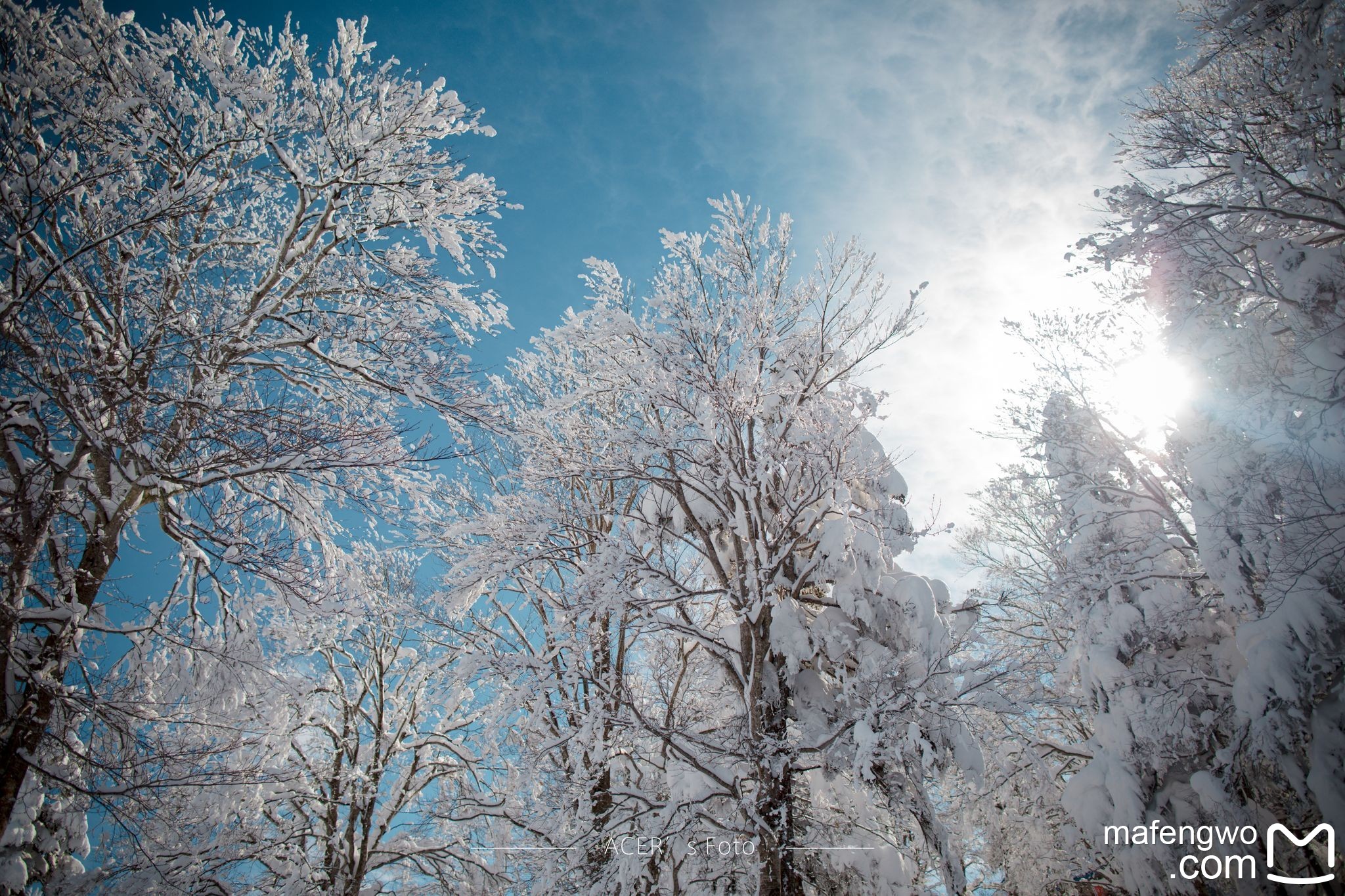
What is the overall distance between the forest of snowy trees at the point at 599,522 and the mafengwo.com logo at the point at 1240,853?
0.07 m

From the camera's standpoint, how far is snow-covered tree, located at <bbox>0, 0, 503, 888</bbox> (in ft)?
10.8

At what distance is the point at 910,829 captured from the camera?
4863mm

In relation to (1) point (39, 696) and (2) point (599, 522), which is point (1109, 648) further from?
(1) point (39, 696)

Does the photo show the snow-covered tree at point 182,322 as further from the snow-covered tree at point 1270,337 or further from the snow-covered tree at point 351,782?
the snow-covered tree at point 1270,337

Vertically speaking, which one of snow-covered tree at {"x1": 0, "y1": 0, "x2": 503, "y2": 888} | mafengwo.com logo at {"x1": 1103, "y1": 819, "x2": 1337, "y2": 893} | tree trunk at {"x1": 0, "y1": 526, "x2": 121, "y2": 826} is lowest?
mafengwo.com logo at {"x1": 1103, "y1": 819, "x2": 1337, "y2": 893}

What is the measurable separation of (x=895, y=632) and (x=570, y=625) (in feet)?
11.4

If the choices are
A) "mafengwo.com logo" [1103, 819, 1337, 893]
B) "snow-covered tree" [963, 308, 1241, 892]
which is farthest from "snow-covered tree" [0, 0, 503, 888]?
"mafengwo.com logo" [1103, 819, 1337, 893]

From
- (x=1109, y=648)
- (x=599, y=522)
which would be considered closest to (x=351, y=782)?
(x=599, y=522)

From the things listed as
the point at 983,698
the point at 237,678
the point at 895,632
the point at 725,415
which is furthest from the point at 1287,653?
the point at 237,678

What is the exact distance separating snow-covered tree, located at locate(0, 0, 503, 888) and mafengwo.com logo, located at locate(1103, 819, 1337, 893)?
9403 mm

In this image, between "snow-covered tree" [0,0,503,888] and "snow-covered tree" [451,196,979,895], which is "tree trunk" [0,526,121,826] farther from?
"snow-covered tree" [451,196,979,895]

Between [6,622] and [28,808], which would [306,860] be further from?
[6,622]

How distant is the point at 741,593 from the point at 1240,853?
617 cm

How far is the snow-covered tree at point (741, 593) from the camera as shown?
489cm
